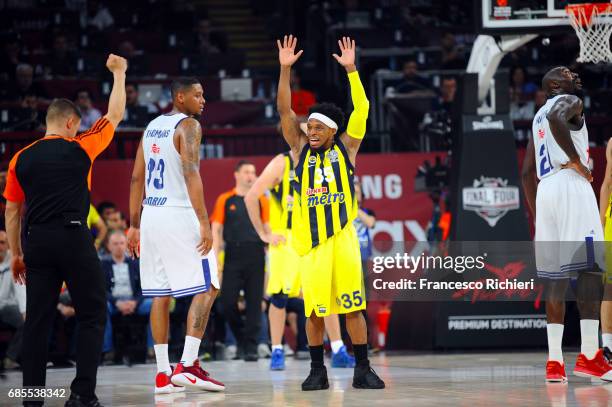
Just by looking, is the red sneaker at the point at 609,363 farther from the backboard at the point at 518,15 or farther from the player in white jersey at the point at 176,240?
the backboard at the point at 518,15

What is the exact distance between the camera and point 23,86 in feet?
56.6

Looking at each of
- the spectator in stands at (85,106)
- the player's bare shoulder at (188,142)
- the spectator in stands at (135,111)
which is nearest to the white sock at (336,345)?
the player's bare shoulder at (188,142)

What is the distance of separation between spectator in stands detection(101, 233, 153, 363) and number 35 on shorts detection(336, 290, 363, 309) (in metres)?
4.92

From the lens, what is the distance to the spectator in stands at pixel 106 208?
1386cm

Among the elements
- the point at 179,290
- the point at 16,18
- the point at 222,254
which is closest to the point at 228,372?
the point at 179,290

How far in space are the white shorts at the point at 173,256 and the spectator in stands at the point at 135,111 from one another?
26.2 ft

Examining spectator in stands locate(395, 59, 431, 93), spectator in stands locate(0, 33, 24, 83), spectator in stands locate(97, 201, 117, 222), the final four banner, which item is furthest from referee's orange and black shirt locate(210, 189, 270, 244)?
spectator in stands locate(0, 33, 24, 83)

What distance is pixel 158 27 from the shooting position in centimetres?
2145

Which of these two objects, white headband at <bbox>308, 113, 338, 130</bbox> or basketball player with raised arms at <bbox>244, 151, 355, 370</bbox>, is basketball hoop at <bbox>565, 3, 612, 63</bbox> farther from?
white headband at <bbox>308, 113, 338, 130</bbox>

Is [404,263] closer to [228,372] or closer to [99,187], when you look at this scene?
[228,372]

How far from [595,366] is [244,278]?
5240 millimetres

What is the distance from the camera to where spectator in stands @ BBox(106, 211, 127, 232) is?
1362cm

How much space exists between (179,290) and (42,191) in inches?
63.0

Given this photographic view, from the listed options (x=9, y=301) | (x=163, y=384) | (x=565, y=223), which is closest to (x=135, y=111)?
(x=9, y=301)
